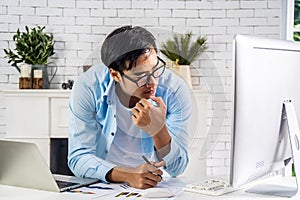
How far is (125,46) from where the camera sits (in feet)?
6.06

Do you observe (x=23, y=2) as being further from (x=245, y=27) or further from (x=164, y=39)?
(x=164, y=39)

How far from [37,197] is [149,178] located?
0.38m

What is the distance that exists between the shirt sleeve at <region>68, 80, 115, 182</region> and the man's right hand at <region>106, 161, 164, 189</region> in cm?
6

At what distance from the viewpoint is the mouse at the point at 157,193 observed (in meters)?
1.76

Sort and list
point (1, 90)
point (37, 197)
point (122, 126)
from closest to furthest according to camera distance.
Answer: point (37, 197) < point (122, 126) < point (1, 90)

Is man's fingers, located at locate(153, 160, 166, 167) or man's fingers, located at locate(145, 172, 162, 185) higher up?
man's fingers, located at locate(153, 160, 166, 167)

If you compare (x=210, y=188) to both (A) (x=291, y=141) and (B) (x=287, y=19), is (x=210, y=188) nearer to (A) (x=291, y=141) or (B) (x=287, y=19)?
(A) (x=291, y=141)

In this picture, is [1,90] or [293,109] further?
[1,90]

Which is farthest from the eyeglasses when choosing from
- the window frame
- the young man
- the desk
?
the window frame

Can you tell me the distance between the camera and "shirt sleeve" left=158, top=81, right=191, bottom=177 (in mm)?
1866

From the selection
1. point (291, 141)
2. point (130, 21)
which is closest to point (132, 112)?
point (291, 141)

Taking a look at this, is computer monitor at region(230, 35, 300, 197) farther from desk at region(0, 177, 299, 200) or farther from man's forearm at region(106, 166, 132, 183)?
man's forearm at region(106, 166, 132, 183)

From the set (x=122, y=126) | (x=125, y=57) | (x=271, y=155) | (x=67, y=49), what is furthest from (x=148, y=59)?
(x=67, y=49)

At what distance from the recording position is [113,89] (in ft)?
6.19
